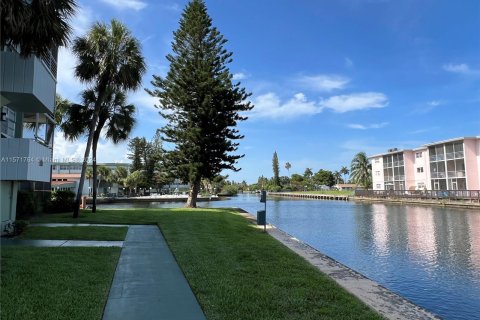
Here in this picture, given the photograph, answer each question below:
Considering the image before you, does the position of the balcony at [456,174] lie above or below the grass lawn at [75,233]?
above

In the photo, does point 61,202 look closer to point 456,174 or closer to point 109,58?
point 109,58

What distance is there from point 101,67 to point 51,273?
13617mm

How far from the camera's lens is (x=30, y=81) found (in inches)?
458

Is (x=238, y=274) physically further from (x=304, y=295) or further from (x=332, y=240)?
(x=332, y=240)

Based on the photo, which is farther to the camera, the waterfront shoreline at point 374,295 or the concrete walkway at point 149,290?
the waterfront shoreline at point 374,295

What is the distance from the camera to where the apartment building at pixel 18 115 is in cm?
1150

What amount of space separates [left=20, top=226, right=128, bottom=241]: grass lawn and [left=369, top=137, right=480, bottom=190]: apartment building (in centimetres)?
5030

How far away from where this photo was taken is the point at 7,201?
12906 mm

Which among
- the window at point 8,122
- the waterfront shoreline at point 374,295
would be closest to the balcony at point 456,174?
the waterfront shoreline at point 374,295

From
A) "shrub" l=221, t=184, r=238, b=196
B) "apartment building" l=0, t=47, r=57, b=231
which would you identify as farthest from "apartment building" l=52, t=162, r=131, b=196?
"apartment building" l=0, t=47, r=57, b=231

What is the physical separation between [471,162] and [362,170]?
46.1 m

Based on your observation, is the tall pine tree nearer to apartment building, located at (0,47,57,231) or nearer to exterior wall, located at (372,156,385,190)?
apartment building, located at (0,47,57,231)

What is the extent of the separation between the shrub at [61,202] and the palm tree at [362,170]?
82511 millimetres

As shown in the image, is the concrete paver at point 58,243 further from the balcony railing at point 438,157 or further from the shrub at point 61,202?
the balcony railing at point 438,157
